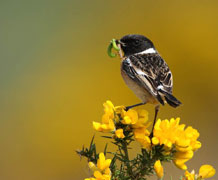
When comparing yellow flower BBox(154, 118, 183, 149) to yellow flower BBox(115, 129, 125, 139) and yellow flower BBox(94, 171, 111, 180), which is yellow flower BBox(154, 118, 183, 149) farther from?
yellow flower BBox(94, 171, 111, 180)

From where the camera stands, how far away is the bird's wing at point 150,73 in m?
3.24

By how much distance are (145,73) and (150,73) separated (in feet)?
0.13

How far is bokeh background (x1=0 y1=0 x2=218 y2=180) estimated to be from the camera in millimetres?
7273

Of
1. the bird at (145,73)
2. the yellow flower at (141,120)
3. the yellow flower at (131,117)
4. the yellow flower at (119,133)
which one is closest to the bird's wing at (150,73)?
the bird at (145,73)

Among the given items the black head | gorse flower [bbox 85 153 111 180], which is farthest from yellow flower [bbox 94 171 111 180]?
the black head

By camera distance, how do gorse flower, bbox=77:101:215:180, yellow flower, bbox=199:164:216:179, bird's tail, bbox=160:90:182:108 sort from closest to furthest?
gorse flower, bbox=77:101:215:180 → yellow flower, bbox=199:164:216:179 → bird's tail, bbox=160:90:182:108

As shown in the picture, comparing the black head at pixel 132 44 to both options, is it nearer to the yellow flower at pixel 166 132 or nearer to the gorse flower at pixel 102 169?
the yellow flower at pixel 166 132

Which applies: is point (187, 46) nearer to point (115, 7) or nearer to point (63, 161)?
point (115, 7)

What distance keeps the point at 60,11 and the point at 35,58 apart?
1.63 m

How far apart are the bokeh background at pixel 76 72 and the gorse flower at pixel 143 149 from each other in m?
3.80

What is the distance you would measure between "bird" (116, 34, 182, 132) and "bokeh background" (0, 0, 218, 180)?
2554mm

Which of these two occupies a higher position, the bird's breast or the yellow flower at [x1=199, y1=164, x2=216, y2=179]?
the bird's breast

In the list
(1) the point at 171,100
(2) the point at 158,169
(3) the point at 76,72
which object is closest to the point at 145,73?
(1) the point at 171,100

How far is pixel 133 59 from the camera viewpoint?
3693mm
